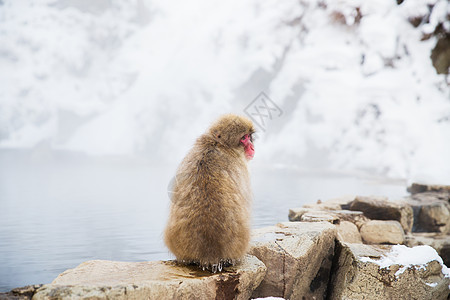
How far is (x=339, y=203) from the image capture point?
4.26m

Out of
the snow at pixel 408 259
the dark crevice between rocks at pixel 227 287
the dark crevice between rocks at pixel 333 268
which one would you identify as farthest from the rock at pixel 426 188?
the dark crevice between rocks at pixel 227 287

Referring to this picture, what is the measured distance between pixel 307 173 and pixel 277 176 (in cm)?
59

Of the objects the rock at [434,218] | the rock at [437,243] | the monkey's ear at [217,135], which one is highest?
the monkey's ear at [217,135]

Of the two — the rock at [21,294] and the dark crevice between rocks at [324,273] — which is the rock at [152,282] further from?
the dark crevice between rocks at [324,273]

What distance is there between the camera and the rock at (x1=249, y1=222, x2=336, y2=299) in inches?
85.7

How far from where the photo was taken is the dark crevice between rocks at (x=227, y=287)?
177 cm

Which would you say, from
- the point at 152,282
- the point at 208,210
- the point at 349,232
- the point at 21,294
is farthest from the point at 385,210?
the point at 21,294

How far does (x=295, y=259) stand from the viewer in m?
2.15

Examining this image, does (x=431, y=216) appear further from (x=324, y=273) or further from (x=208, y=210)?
(x=208, y=210)

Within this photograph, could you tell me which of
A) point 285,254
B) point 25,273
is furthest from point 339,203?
point 25,273

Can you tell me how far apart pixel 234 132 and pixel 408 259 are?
1.50 metres

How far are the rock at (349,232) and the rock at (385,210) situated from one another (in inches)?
19.6

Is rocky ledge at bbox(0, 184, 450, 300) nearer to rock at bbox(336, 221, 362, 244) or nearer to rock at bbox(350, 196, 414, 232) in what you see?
rock at bbox(336, 221, 362, 244)

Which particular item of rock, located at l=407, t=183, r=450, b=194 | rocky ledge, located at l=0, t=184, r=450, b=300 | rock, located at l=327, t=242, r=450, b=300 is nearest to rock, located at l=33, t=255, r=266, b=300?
rocky ledge, located at l=0, t=184, r=450, b=300
